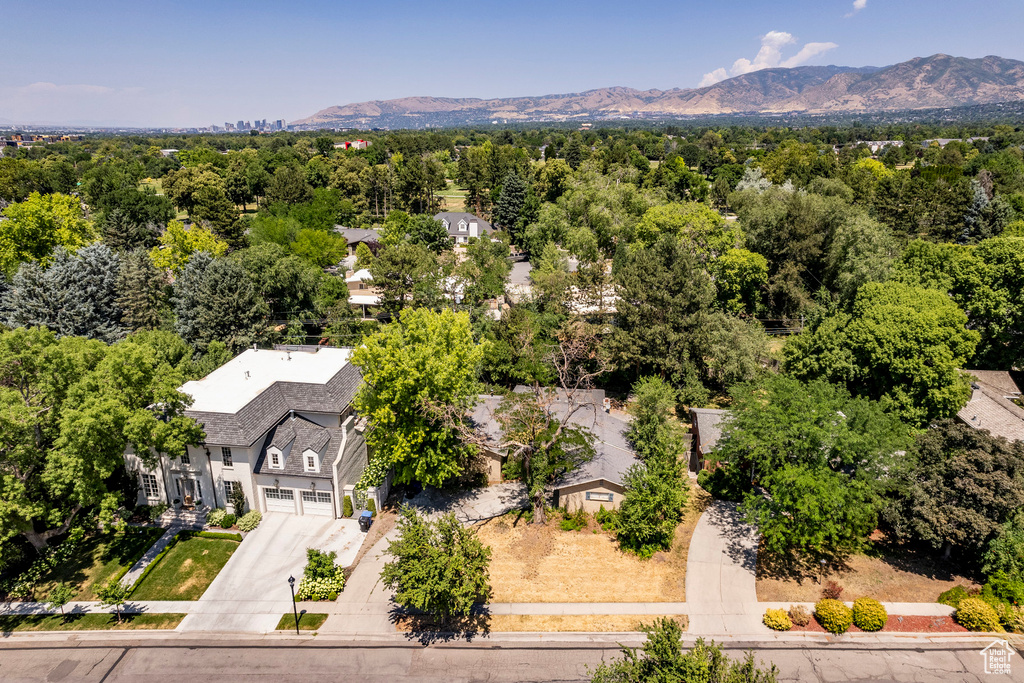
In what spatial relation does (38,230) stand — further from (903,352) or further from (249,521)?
(903,352)

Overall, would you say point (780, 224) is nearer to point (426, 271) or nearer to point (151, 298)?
point (426, 271)

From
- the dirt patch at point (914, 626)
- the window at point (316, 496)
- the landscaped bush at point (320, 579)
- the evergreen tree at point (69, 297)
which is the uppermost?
the evergreen tree at point (69, 297)

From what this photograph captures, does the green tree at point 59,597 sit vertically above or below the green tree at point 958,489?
below

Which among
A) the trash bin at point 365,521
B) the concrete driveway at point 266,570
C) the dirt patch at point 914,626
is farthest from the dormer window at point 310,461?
the dirt patch at point 914,626

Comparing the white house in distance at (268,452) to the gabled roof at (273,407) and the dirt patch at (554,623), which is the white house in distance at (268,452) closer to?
the gabled roof at (273,407)

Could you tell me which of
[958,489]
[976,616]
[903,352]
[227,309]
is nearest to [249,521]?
[227,309]

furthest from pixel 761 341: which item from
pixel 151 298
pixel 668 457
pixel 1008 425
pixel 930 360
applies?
pixel 151 298

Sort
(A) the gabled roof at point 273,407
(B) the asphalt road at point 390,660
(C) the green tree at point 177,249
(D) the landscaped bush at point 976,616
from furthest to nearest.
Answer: (C) the green tree at point 177,249, (A) the gabled roof at point 273,407, (D) the landscaped bush at point 976,616, (B) the asphalt road at point 390,660
